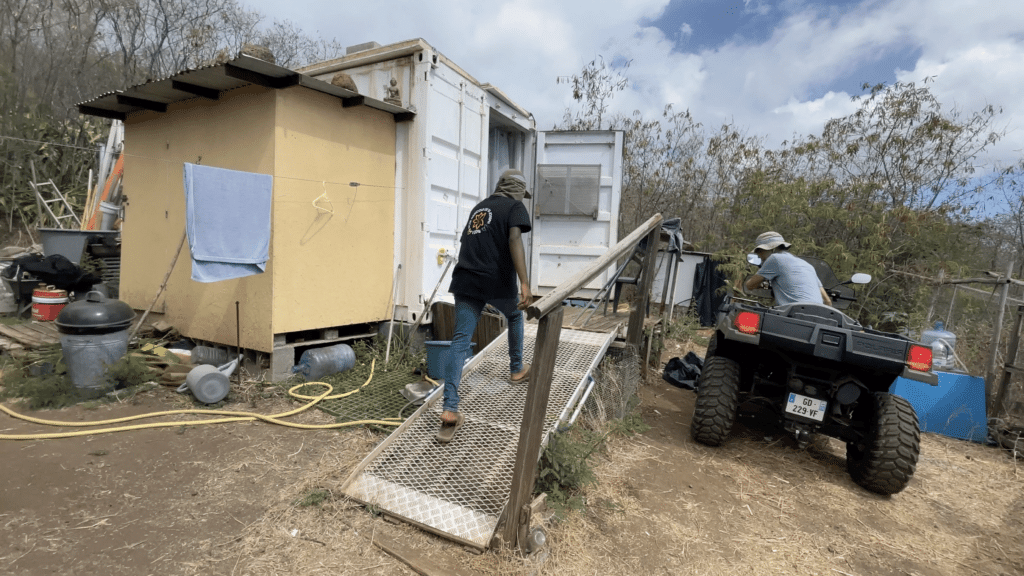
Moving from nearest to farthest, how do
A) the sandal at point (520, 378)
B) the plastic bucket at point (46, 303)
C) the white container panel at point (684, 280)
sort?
1. the sandal at point (520, 378)
2. the plastic bucket at point (46, 303)
3. the white container panel at point (684, 280)

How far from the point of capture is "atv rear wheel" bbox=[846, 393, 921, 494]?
9.89ft

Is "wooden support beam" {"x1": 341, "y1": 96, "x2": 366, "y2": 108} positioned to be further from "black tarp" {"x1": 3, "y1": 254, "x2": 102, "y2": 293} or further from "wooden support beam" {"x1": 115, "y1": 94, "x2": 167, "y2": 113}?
"black tarp" {"x1": 3, "y1": 254, "x2": 102, "y2": 293}

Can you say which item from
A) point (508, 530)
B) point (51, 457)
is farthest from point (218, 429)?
point (508, 530)

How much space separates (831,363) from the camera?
10.6ft

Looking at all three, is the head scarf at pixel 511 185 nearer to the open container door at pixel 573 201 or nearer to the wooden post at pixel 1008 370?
the open container door at pixel 573 201

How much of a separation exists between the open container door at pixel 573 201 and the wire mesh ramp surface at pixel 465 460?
9.30ft

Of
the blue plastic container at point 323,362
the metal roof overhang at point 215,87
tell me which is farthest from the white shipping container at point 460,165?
the blue plastic container at point 323,362

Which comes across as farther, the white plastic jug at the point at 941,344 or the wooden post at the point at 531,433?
the white plastic jug at the point at 941,344

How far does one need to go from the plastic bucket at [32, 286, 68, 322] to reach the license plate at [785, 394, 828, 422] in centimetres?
717

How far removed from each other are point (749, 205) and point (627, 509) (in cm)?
720

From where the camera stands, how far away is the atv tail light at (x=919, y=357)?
Result: 295 cm

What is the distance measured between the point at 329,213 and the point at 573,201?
3.19 metres

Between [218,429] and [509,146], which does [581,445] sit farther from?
[509,146]

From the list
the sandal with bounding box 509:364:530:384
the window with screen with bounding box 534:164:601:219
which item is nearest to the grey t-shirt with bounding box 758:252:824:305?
the sandal with bounding box 509:364:530:384
